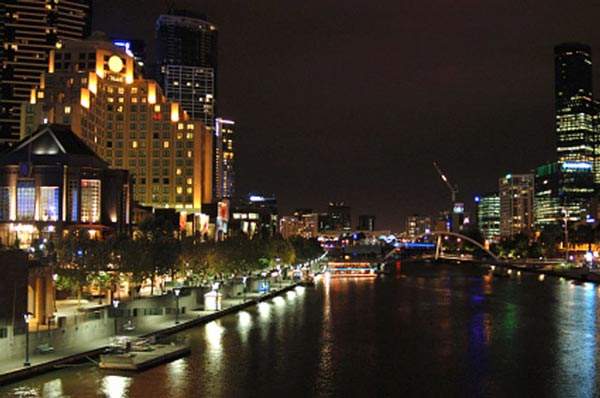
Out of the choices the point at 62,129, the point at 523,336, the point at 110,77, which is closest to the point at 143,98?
the point at 110,77

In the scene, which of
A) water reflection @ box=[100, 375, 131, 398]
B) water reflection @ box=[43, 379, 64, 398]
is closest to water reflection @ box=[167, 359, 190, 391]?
water reflection @ box=[100, 375, 131, 398]

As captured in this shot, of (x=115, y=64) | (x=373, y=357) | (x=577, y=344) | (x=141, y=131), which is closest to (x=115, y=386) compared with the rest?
(x=373, y=357)

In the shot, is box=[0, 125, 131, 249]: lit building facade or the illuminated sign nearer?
box=[0, 125, 131, 249]: lit building facade

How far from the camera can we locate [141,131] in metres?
159

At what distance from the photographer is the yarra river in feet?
121

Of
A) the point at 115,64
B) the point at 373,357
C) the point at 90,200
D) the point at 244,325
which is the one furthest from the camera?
the point at 115,64

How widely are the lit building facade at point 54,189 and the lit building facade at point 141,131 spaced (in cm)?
4868

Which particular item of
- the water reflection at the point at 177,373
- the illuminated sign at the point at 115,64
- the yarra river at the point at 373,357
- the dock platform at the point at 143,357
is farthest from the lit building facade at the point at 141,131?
the water reflection at the point at 177,373

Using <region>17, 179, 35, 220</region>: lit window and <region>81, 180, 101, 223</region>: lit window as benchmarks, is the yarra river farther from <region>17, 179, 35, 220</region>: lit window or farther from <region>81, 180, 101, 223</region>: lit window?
<region>17, 179, 35, 220</region>: lit window

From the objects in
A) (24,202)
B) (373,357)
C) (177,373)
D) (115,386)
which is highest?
(24,202)

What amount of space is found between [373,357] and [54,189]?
59785 mm

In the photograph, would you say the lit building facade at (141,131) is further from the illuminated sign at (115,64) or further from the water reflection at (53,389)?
the water reflection at (53,389)

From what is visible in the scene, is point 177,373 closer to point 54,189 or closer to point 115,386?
point 115,386

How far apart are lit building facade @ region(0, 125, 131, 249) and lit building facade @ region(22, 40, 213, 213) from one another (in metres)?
48.7
